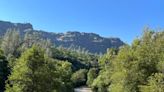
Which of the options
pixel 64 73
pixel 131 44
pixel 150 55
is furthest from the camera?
pixel 64 73

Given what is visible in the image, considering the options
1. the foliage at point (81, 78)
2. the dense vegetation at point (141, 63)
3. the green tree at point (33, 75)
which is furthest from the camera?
the foliage at point (81, 78)

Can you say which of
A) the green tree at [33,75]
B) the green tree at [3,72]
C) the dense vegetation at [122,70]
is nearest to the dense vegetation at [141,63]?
the dense vegetation at [122,70]

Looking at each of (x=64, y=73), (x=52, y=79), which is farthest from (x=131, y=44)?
(x=52, y=79)

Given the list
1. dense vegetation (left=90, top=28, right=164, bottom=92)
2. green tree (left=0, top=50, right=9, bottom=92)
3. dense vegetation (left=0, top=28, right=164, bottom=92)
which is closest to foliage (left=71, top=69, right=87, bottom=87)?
green tree (left=0, top=50, right=9, bottom=92)

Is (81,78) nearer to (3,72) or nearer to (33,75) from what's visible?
(3,72)

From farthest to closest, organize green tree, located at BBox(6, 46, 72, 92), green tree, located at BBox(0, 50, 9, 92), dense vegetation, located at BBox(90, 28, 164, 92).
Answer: green tree, located at BBox(0, 50, 9, 92) < dense vegetation, located at BBox(90, 28, 164, 92) < green tree, located at BBox(6, 46, 72, 92)

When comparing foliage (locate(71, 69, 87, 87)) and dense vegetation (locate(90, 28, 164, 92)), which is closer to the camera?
dense vegetation (locate(90, 28, 164, 92))

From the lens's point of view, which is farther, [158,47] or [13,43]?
[13,43]

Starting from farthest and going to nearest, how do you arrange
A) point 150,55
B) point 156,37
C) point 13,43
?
point 13,43
point 156,37
point 150,55

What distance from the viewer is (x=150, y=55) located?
56.4 m

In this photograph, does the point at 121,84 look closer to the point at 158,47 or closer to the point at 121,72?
the point at 121,72

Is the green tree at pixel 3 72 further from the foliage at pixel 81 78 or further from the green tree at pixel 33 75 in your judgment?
the foliage at pixel 81 78

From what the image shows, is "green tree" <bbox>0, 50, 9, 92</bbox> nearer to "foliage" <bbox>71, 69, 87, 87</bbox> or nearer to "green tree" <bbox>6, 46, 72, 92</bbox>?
"green tree" <bbox>6, 46, 72, 92</bbox>

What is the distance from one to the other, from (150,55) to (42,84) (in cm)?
2024
